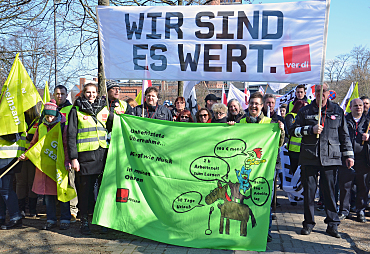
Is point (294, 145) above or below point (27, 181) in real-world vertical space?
above

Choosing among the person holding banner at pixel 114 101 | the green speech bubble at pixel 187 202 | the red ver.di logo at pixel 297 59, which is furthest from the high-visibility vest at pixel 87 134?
the red ver.di logo at pixel 297 59

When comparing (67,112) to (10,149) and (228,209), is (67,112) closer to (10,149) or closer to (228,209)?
(10,149)

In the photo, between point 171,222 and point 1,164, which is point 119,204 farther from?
point 1,164

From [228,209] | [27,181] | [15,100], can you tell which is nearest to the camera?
[228,209]

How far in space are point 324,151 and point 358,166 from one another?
169 centimetres

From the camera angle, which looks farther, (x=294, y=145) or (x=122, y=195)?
(x=294, y=145)

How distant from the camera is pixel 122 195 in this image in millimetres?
4676

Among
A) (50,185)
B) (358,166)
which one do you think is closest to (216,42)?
(50,185)

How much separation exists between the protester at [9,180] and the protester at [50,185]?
0.17 m

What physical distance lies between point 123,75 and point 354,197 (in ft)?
16.9

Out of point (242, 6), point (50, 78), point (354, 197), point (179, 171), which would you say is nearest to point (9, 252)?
point (179, 171)

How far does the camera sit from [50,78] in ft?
68.5

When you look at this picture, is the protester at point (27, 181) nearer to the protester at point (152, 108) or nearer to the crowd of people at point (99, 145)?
the crowd of people at point (99, 145)

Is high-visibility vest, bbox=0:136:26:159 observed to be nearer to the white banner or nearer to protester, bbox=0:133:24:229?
protester, bbox=0:133:24:229
